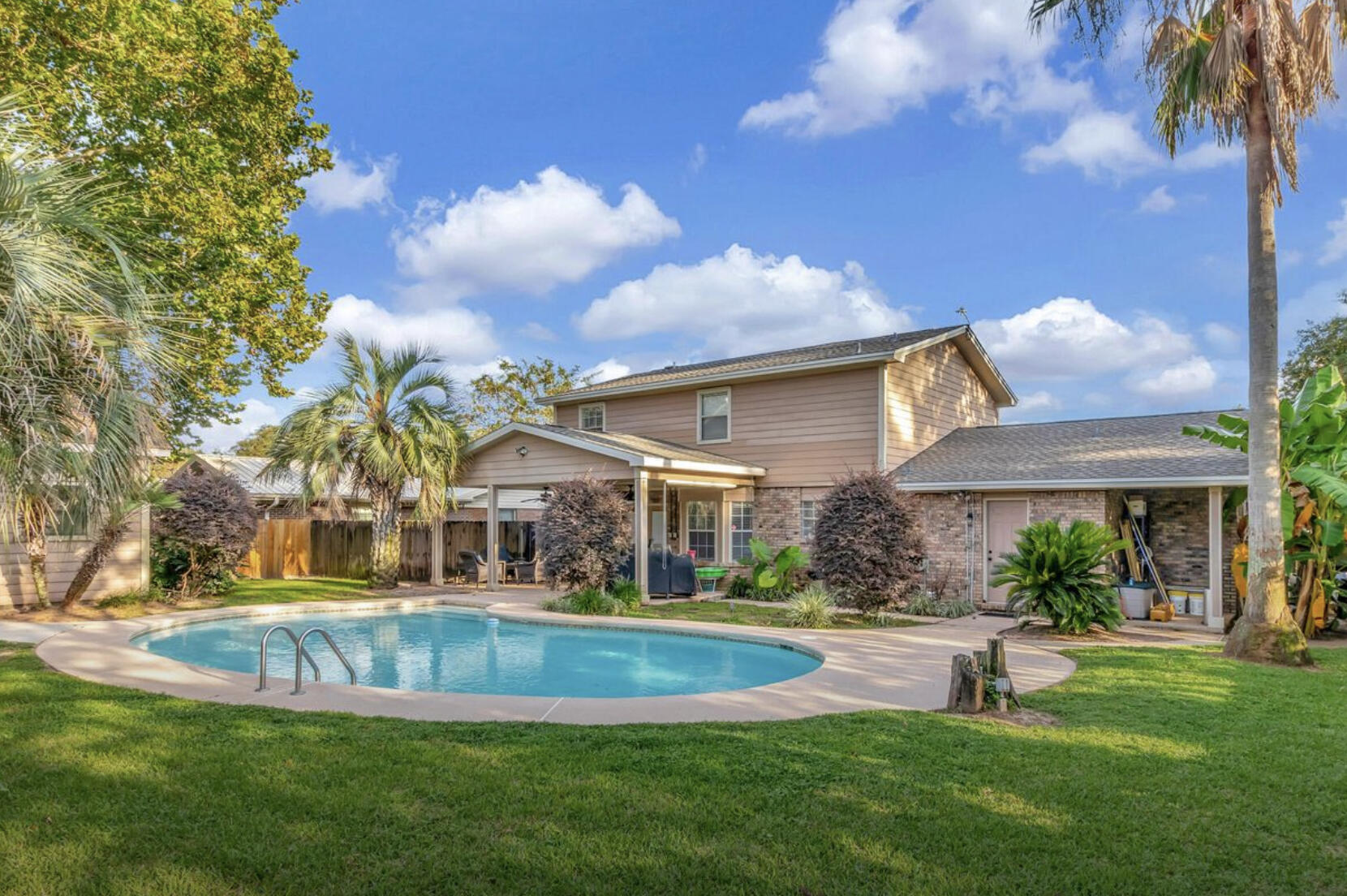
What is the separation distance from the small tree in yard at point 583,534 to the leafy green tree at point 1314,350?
2099cm

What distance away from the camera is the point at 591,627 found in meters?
13.4

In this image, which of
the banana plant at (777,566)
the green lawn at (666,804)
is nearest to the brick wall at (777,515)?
the banana plant at (777,566)

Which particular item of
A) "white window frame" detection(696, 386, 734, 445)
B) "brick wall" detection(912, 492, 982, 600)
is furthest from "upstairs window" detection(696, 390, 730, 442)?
"brick wall" detection(912, 492, 982, 600)

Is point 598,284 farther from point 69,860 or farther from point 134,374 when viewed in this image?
point 69,860

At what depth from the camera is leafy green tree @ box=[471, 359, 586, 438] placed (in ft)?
122

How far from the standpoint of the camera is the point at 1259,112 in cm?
960

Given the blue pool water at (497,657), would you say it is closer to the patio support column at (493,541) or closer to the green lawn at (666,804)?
the green lawn at (666,804)

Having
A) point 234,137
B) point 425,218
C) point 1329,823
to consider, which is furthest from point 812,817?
point 425,218

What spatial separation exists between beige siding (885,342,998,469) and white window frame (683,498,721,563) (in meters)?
4.61

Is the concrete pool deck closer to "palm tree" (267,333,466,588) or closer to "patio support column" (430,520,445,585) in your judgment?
"palm tree" (267,333,466,588)

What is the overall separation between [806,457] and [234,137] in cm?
1343

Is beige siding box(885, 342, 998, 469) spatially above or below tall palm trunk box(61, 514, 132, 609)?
above

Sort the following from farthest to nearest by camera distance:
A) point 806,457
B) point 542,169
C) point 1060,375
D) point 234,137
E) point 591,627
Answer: point 1060,375 → point 542,169 → point 806,457 → point 234,137 → point 591,627

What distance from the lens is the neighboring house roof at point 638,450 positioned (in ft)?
52.2
